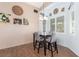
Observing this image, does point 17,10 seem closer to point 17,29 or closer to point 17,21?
point 17,21

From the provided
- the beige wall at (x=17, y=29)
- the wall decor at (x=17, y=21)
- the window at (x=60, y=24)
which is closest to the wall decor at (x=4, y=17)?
the beige wall at (x=17, y=29)

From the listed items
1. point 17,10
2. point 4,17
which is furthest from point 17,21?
point 4,17

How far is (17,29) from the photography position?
5402 millimetres

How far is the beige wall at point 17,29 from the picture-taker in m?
4.57

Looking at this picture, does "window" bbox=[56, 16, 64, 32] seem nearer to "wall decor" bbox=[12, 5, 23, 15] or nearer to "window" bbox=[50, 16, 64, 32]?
"window" bbox=[50, 16, 64, 32]

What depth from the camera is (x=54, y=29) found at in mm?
6219

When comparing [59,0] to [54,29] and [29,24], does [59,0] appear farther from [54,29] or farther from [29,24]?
[29,24]

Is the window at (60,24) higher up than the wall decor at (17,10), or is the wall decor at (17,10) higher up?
the wall decor at (17,10)

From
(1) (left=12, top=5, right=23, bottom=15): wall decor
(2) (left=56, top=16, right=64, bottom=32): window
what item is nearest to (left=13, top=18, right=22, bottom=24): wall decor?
(1) (left=12, top=5, right=23, bottom=15): wall decor

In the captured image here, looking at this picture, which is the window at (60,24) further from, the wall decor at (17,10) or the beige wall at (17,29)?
the wall decor at (17,10)

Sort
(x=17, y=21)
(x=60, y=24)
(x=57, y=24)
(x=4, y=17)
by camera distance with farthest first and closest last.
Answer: (x=57, y=24) < (x=60, y=24) < (x=17, y=21) < (x=4, y=17)

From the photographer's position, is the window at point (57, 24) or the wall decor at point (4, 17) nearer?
the wall decor at point (4, 17)

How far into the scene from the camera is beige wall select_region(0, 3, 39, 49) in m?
4.57

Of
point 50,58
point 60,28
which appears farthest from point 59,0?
point 50,58
